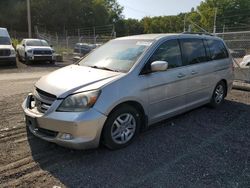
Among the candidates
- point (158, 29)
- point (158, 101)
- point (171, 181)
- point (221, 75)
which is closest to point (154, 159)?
point (171, 181)

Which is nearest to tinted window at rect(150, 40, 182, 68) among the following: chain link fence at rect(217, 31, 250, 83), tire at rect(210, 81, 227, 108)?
tire at rect(210, 81, 227, 108)

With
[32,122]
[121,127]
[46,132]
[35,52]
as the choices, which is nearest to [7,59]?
[35,52]

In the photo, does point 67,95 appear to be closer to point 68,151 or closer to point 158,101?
point 68,151

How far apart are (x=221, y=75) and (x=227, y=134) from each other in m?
1.93

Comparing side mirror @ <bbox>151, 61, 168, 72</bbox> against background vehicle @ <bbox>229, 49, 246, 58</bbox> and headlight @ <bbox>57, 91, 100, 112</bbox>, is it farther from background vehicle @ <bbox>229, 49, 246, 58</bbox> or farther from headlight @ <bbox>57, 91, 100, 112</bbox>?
background vehicle @ <bbox>229, 49, 246, 58</bbox>

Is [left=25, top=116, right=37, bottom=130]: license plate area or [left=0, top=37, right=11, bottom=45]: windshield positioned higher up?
[left=0, top=37, right=11, bottom=45]: windshield

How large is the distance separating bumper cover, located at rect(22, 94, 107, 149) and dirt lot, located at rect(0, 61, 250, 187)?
0.31 metres

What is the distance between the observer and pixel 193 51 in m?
5.63

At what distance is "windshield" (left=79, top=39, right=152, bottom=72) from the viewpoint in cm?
457

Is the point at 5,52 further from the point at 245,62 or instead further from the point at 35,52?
the point at 245,62

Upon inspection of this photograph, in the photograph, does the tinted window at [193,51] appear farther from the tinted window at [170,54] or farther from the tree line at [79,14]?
the tree line at [79,14]

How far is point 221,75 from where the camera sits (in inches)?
252

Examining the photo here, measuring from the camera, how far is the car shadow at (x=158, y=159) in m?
3.41

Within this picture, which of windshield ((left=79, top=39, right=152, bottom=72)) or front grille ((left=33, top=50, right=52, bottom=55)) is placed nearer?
windshield ((left=79, top=39, right=152, bottom=72))
